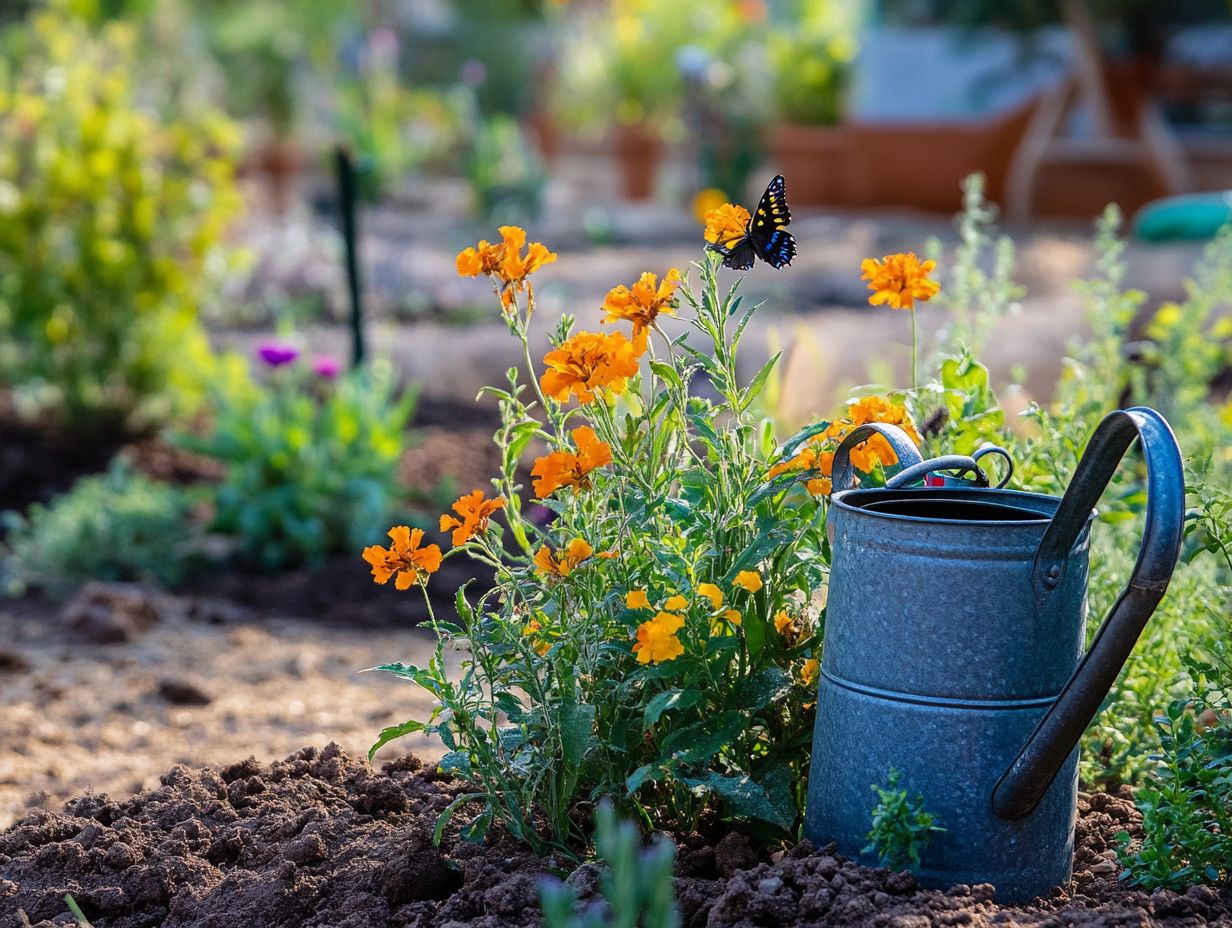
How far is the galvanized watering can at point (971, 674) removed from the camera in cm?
154

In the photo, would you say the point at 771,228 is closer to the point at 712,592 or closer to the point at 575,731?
the point at 712,592

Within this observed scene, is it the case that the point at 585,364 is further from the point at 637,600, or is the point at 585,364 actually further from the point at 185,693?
the point at 185,693

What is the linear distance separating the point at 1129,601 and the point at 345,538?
2941 mm

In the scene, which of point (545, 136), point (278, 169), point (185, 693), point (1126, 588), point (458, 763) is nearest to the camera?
point (1126, 588)

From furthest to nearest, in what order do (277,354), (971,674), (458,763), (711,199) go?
(711,199) → (277,354) → (458,763) → (971,674)

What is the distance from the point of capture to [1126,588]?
1444 millimetres

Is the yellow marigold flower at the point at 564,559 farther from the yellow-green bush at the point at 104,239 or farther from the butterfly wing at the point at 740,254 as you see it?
the yellow-green bush at the point at 104,239

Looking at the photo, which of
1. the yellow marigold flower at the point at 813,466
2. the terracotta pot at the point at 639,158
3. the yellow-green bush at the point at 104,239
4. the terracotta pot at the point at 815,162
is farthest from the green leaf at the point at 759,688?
the terracotta pot at the point at 639,158

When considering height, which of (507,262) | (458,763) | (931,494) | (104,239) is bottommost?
(458,763)

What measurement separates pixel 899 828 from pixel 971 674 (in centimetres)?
19

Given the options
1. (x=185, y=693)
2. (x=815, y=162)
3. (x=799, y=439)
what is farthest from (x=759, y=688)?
(x=815, y=162)

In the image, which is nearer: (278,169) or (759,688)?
(759,688)

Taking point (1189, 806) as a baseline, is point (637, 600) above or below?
above

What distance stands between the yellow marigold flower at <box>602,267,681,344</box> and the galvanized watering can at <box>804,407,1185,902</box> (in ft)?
1.06
